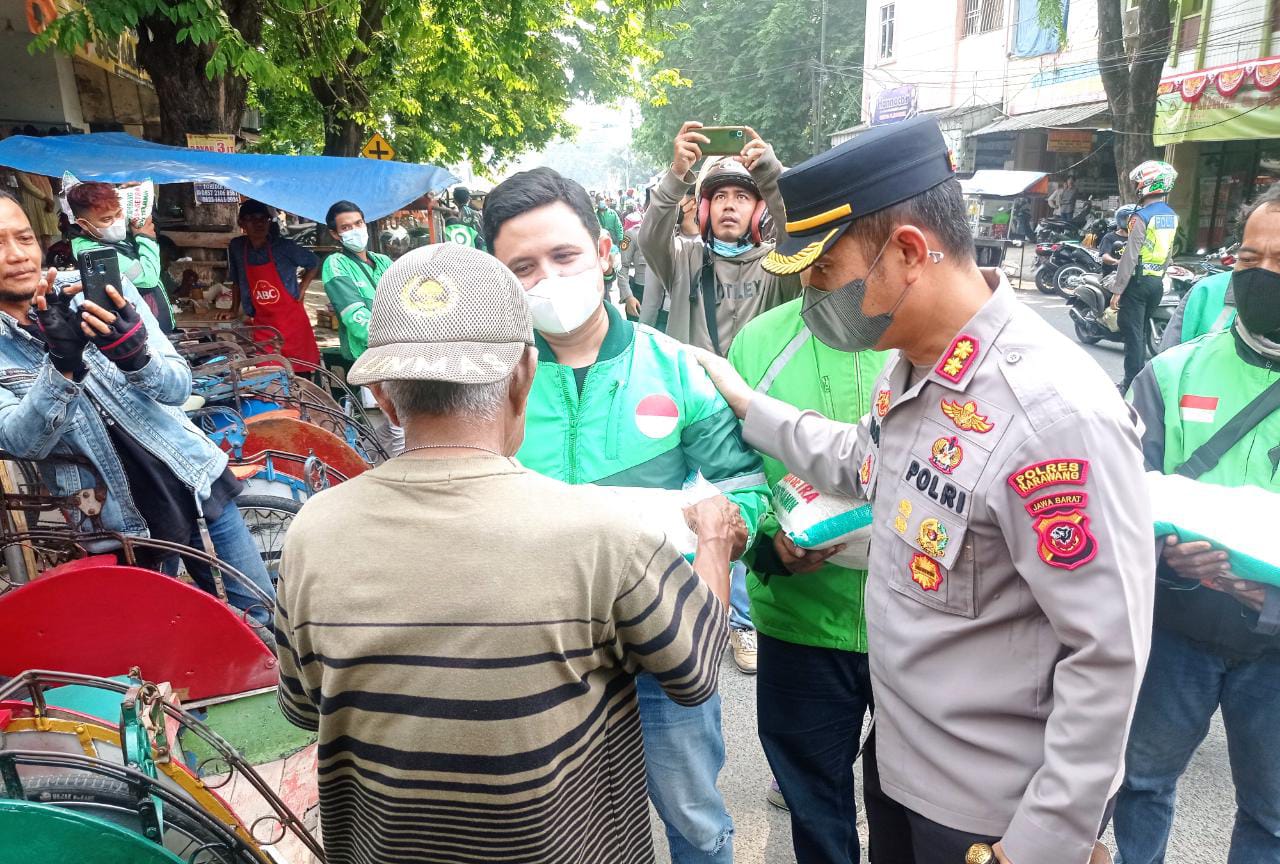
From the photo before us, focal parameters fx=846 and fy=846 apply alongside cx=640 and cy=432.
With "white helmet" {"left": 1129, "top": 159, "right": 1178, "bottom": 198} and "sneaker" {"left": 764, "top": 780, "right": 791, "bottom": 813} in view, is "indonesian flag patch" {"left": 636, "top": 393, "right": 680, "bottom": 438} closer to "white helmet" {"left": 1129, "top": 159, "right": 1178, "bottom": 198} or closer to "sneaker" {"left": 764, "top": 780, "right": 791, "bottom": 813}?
"sneaker" {"left": 764, "top": 780, "right": 791, "bottom": 813}

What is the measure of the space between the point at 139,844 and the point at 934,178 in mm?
1772

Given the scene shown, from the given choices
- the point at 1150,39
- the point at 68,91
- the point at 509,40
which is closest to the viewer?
the point at 509,40

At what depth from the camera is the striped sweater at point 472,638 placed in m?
1.16

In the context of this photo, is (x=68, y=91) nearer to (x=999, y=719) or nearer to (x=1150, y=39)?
(x=999, y=719)

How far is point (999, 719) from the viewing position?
4.50 ft

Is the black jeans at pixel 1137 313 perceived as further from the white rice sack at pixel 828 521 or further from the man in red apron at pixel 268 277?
the man in red apron at pixel 268 277

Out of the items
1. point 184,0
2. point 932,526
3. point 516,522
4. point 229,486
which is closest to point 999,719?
point 932,526

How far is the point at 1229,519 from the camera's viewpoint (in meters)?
1.77

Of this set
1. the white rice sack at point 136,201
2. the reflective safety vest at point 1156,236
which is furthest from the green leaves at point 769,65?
the white rice sack at point 136,201

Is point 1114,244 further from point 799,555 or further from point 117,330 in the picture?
point 117,330

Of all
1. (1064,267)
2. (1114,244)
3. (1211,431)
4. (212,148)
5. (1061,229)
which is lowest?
(1064,267)

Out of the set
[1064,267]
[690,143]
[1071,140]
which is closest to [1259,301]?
[690,143]

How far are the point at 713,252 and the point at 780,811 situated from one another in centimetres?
228

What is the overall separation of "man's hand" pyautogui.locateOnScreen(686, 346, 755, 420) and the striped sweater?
0.78m
